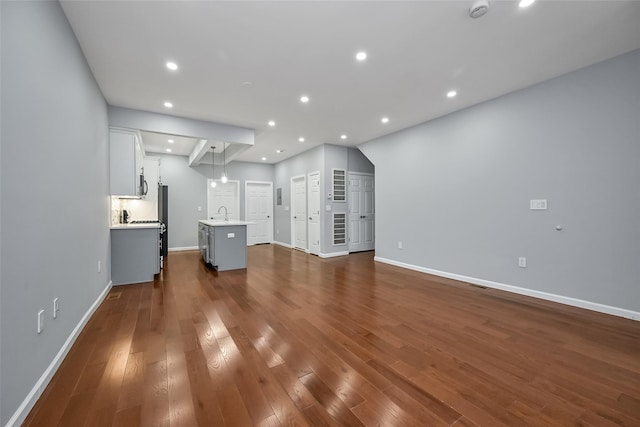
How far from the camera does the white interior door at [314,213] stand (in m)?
6.69

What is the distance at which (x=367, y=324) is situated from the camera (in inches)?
105

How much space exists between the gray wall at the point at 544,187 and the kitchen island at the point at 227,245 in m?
3.53

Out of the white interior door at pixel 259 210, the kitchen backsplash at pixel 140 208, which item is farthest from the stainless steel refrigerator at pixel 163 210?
the white interior door at pixel 259 210

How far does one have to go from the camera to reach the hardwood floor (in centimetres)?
150

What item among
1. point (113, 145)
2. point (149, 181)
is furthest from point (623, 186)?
point (149, 181)

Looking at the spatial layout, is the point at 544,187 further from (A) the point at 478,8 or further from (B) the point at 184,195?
(B) the point at 184,195

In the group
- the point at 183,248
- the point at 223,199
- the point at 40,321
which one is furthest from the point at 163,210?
the point at 40,321

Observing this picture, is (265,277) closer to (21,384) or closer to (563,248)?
(21,384)

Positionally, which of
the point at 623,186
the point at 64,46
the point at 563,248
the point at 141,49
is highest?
the point at 141,49

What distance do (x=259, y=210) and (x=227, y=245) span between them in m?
3.86

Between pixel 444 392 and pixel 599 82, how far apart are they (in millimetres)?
3836

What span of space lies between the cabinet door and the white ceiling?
554 mm

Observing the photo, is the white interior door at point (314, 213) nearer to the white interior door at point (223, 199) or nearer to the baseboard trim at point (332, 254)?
the baseboard trim at point (332, 254)

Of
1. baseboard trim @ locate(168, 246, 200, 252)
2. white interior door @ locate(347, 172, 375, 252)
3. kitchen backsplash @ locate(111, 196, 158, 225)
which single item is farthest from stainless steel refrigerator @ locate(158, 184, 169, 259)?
white interior door @ locate(347, 172, 375, 252)
